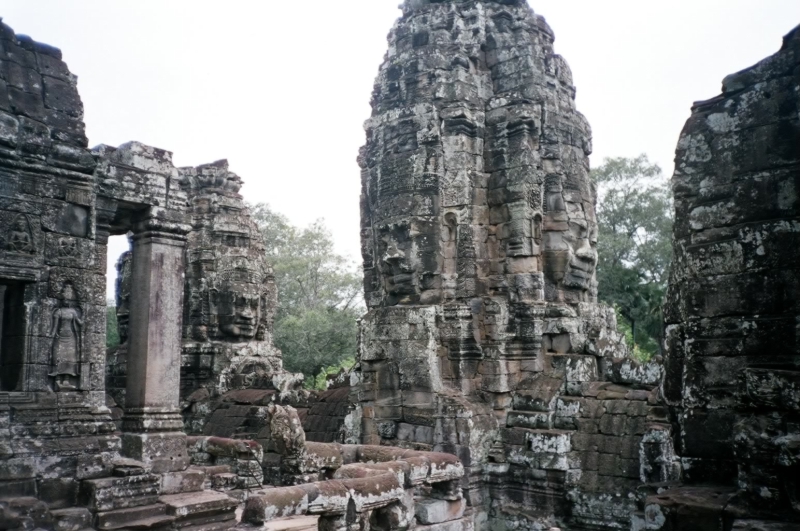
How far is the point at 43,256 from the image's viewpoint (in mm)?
5570

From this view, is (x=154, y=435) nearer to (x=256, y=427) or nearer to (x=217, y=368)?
(x=256, y=427)

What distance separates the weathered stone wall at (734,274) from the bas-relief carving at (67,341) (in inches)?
177

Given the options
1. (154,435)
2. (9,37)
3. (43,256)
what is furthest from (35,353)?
(9,37)

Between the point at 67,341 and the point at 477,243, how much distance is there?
18.8ft

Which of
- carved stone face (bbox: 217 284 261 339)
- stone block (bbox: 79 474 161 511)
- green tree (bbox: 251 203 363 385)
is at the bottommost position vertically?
stone block (bbox: 79 474 161 511)

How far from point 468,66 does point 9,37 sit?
640 centimetres

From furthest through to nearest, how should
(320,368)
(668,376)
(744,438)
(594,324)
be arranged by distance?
1. (320,368)
2. (594,324)
3. (668,376)
4. (744,438)

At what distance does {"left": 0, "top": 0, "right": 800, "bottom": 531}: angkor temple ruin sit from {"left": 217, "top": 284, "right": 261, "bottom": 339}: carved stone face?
0.23 ft

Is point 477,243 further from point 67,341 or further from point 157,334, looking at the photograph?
point 67,341

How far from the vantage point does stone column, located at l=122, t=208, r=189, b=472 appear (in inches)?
256

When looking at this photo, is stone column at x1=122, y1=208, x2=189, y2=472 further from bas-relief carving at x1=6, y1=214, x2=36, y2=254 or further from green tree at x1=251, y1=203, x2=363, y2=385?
green tree at x1=251, y1=203, x2=363, y2=385

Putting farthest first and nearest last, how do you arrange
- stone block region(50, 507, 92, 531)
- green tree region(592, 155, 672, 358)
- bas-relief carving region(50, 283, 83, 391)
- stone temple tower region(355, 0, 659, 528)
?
green tree region(592, 155, 672, 358)
stone temple tower region(355, 0, 659, 528)
bas-relief carving region(50, 283, 83, 391)
stone block region(50, 507, 92, 531)

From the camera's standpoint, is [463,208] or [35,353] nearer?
[35,353]

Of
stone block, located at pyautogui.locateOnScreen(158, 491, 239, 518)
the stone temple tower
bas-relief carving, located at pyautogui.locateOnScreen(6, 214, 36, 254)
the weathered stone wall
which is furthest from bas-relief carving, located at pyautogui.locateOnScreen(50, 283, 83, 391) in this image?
the stone temple tower
